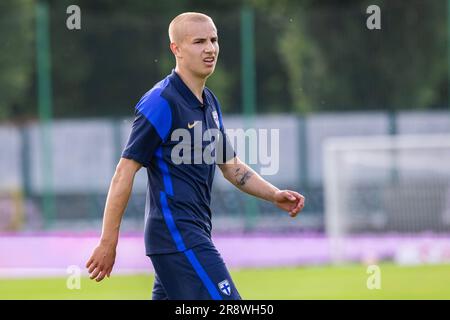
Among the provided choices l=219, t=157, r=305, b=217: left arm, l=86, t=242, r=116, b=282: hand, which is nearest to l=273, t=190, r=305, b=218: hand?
l=219, t=157, r=305, b=217: left arm

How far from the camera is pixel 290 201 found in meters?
7.36

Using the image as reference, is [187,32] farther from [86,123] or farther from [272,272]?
[86,123]

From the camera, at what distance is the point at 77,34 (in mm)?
20969

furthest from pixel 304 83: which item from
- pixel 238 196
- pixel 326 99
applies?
pixel 238 196

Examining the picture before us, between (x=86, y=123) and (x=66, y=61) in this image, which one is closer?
(x=66, y=61)

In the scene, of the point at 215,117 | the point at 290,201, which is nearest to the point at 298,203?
the point at 290,201

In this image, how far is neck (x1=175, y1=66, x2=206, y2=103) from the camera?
7.02m

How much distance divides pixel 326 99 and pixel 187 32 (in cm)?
1322

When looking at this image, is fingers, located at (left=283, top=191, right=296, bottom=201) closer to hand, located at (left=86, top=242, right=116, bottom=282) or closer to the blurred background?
hand, located at (left=86, top=242, right=116, bottom=282)

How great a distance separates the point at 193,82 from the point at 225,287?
1.25 m

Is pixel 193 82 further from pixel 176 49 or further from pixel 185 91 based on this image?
pixel 176 49

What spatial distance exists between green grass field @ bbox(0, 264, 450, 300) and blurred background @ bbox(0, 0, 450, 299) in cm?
229

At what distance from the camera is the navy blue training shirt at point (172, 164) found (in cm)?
671

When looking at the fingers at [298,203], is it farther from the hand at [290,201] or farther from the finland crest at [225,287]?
the finland crest at [225,287]
